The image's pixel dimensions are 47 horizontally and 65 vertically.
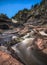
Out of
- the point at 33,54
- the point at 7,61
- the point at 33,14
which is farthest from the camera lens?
the point at 33,14

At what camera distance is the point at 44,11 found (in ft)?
219

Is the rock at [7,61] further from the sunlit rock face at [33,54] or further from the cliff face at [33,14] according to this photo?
the cliff face at [33,14]

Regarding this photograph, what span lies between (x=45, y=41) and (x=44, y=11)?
5199 cm

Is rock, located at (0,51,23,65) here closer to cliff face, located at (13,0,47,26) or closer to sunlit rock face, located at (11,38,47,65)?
sunlit rock face, located at (11,38,47,65)

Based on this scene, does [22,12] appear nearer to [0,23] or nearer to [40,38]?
[0,23]

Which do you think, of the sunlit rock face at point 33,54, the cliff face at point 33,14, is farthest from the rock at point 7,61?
the cliff face at point 33,14

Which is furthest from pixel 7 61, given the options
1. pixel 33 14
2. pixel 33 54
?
pixel 33 14

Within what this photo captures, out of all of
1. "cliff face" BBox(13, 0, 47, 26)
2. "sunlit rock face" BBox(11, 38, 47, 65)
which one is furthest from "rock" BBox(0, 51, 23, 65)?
"cliff face" BBox(13, 0, 47, 26)

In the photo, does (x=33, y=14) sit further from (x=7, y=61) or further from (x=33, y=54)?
(x=7, y=61)

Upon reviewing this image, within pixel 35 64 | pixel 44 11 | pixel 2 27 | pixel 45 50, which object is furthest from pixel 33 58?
pixel 44 11

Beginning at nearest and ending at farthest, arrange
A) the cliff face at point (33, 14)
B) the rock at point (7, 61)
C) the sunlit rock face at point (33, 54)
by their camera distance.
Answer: the rock at point (7, 61) < the sunlit rock face at point (33, 54) < the cliff face at point (33, 14)

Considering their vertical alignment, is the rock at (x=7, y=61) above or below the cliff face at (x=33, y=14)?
above

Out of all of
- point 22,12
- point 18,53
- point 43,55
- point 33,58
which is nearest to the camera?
point 43,55

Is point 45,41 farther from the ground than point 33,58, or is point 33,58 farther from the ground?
point 45,41
